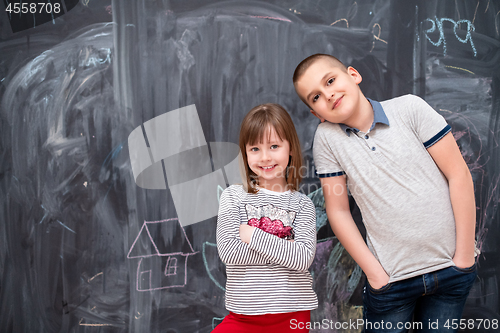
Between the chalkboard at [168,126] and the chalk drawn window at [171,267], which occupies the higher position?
the chalkboard at [168,126]

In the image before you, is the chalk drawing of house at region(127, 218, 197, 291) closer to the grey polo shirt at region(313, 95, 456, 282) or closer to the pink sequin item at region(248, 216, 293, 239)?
the pink sequin item at region(248, 216, 293, 239)

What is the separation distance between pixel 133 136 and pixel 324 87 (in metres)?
0.93

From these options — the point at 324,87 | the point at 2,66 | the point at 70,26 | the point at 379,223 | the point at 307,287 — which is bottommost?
the point at 307,287

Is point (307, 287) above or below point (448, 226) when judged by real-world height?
below

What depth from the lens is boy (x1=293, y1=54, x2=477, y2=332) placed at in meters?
1.15


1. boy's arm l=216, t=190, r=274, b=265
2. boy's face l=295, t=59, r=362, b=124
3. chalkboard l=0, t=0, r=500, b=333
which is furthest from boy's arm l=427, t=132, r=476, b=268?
boy's arm l=216, t=190, r=274, b=265

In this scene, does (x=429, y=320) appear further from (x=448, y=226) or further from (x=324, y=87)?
(x=324, y=87)

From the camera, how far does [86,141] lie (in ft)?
A: 5.03

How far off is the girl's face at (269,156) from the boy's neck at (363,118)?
27 cm

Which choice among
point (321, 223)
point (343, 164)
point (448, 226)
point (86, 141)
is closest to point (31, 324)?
point (86, 141)

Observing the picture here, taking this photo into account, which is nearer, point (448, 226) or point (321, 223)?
point (448, 226)

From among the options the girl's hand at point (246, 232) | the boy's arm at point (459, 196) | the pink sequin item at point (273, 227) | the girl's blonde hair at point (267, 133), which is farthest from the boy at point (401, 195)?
the girl's hand at point (246, 232)

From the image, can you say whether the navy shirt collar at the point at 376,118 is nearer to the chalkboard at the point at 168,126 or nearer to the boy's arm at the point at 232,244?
the chalkboard at the point at 168,126

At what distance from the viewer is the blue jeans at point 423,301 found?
1.15 meters
